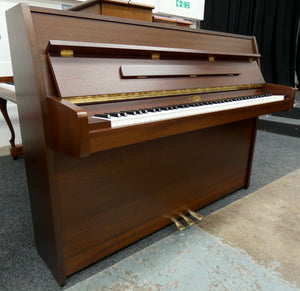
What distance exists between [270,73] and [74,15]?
5537 mm

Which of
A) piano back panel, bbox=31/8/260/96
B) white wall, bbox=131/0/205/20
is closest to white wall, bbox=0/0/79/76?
white wall, bbox=131/0/205/20

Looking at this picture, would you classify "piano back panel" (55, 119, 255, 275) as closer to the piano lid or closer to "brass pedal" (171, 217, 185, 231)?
"brass pedal" (171, 217, 185, 231)

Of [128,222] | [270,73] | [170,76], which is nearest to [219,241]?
[128,222]

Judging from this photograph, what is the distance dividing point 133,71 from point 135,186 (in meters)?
0.54

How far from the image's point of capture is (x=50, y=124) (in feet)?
3.10

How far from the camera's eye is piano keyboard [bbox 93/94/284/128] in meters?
0.97

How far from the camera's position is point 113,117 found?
974 mm

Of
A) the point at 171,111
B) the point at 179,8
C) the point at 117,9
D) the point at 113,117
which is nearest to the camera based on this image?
the point at 113,117

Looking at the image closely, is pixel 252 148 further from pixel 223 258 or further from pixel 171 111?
pixel 171 111

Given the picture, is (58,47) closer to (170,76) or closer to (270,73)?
(170,76)

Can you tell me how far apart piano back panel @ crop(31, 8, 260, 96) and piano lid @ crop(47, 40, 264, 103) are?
0.16 ft

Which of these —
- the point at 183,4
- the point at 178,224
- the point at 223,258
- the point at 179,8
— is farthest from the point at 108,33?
the point at 183,4

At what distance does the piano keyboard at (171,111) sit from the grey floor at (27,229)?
0.72 m

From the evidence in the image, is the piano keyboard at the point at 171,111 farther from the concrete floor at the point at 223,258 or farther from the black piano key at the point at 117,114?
the concrete floor at the point at 223,258
